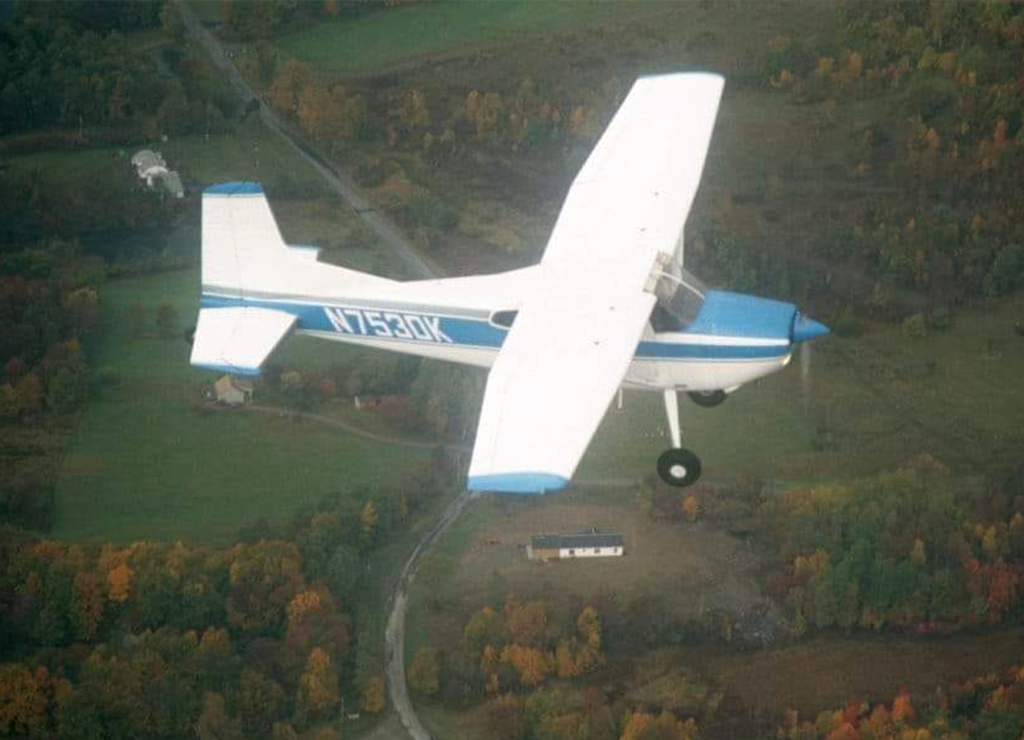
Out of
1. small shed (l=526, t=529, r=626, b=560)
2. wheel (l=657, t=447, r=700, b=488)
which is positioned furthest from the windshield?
small shed (l=526, t=529, r=626, b=560)

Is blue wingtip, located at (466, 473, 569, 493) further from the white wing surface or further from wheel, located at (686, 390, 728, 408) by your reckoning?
wheel, located at (686, 390, 728, 408)

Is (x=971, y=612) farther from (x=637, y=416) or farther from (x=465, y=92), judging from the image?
(x=465, y=92)

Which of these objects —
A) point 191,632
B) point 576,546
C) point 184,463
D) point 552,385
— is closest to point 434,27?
point 184,463

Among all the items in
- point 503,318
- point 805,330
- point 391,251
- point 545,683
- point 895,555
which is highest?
point 391,251

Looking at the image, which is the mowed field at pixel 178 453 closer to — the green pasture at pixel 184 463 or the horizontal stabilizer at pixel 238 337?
the green pasture at pixel 184 463

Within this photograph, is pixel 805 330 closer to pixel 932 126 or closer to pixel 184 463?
pixel 184 463

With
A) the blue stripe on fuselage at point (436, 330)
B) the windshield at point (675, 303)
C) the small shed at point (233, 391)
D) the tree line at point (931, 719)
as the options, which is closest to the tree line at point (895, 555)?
the tree line at point (931, 719)
